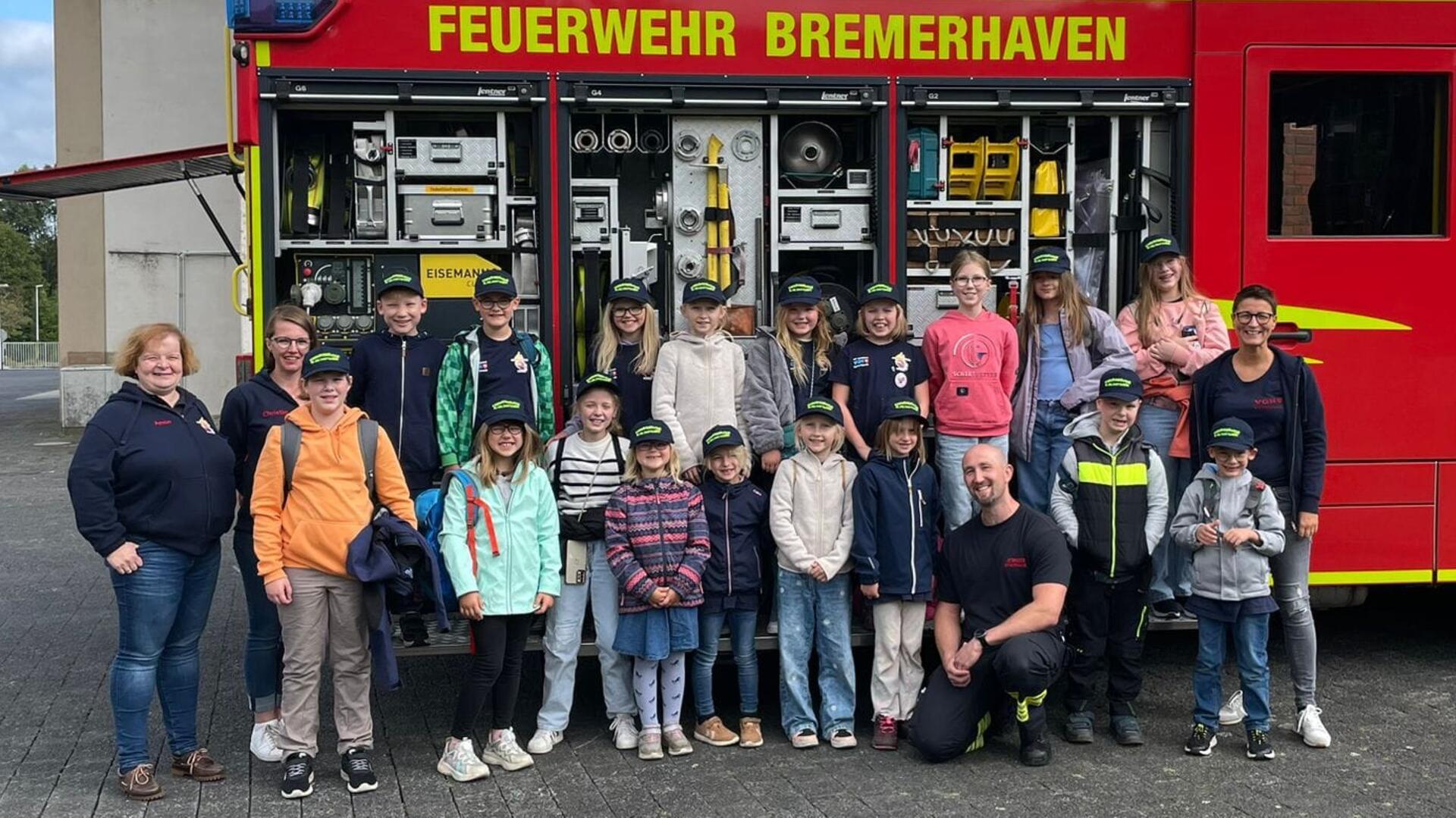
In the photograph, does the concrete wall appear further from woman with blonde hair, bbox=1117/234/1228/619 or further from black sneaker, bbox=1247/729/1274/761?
black sneaker, bbox=1247/729/1274/761

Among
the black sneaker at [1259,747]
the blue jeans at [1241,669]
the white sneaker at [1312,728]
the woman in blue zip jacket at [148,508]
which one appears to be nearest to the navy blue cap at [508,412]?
the woman in blue zip jacket at [148,508]

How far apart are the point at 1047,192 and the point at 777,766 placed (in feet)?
9.54

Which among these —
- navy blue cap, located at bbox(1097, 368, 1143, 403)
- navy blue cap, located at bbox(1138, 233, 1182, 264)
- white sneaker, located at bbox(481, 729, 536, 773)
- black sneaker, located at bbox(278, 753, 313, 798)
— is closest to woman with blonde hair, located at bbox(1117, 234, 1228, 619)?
navy blue cap, located at bbox(1138, 233, 1182, 264)

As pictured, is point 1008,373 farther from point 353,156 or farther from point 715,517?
point 353,156

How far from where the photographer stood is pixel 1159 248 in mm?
5703

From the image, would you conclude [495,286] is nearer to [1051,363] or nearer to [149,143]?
[1051,363]

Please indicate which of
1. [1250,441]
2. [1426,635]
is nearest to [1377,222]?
[1250,441]

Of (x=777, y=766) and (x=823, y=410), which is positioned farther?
(x=823, y=410)

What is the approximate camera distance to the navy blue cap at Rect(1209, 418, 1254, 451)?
17.1ft

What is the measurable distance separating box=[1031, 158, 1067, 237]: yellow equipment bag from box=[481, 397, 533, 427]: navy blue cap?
2603 mm

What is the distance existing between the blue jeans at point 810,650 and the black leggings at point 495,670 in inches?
42.1

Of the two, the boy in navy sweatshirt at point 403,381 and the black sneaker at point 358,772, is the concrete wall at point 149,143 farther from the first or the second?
the black sneaker at point 358,772

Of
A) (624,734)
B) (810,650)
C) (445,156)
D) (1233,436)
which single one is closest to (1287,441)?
(1233,436)

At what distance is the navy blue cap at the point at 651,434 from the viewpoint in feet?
17.2
